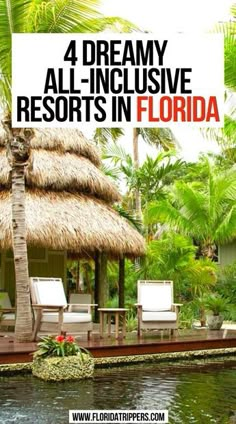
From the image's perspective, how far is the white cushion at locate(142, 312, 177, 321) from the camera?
10.4 meters

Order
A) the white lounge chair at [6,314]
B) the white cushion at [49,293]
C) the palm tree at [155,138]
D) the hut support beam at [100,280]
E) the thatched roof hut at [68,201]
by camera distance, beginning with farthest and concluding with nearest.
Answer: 1. the palm tree at [155,138]
2. the hut support beam at [100,280]
3. the white lounge chair at [6,314]
4. the thatched roof hut at [68,201]
5. the white cushion at [49,293]

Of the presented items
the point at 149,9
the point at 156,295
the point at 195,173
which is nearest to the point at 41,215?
the point at 156,295

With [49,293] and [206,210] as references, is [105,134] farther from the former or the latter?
[49,293]

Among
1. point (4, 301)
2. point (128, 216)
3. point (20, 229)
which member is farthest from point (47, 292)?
point (128, 216)

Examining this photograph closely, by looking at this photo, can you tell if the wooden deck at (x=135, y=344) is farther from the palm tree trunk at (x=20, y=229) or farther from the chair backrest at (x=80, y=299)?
the chair backrest at (x=80, y=299)

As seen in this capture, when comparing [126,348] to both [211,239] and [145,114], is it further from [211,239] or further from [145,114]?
[211,239]

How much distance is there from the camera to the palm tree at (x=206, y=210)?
15.4m

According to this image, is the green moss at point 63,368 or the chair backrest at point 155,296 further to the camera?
the chair backrest at point 155,296

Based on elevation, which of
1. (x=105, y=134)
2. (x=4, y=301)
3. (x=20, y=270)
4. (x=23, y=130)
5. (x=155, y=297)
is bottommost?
(x=4, y=301)

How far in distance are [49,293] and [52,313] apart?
1.25 ft

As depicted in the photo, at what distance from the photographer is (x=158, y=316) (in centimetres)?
1045

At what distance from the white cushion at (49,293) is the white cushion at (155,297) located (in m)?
1.42

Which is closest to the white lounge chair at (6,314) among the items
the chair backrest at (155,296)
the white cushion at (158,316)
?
the chair backrest at (155,296)

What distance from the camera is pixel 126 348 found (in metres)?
9.27
